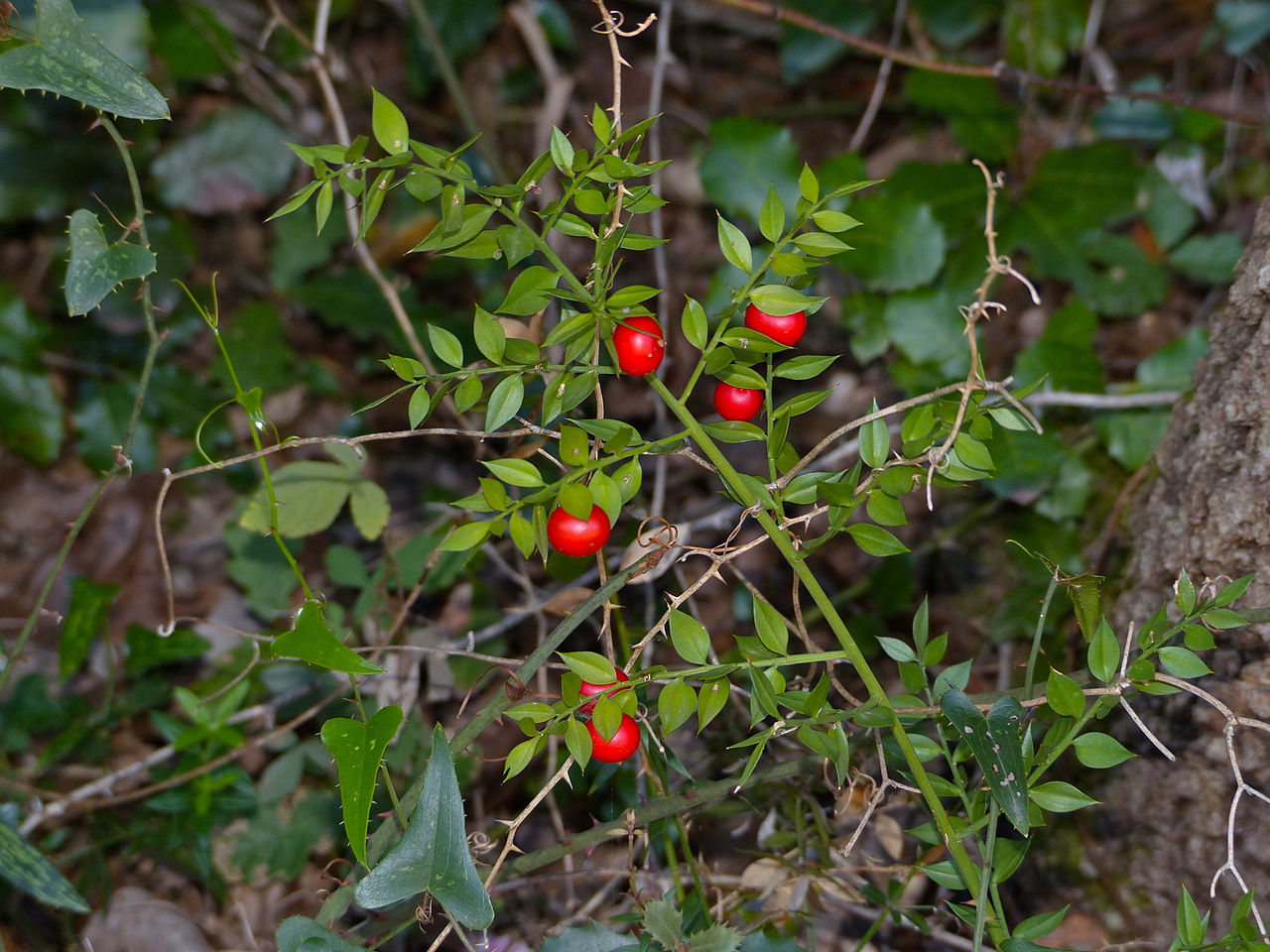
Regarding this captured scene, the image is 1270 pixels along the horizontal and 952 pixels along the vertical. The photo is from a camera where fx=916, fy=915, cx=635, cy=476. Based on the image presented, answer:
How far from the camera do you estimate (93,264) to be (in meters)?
0.94

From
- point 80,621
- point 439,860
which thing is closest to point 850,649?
point 439,860

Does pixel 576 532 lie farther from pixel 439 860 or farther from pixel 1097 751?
pixel 1097 751

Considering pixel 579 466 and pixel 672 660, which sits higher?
pixel 579 466

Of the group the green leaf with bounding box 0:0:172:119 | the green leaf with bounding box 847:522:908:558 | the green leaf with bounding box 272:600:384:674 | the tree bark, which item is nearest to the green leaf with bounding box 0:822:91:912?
the green leaf with bounding box 272:600:384:674

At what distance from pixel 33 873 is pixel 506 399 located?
2.41 ft

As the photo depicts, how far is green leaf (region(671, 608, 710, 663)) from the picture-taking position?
809mm

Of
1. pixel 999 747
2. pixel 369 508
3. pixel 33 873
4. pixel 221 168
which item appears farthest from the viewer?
pixel 221 168

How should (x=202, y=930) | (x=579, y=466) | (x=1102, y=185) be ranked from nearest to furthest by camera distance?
(x=579, y=466) → (x=202, y=930) → (x=1102, y=185)

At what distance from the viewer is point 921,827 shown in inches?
35.0

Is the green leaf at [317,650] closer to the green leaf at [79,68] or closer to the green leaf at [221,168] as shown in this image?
the green leaf at [79,68]

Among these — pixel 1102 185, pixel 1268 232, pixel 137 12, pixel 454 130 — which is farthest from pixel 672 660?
pixel 137 12

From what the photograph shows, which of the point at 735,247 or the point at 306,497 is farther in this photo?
the point at 306,497

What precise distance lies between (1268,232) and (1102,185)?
2.49ft

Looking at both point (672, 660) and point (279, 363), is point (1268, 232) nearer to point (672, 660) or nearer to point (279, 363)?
point (672, 660)
